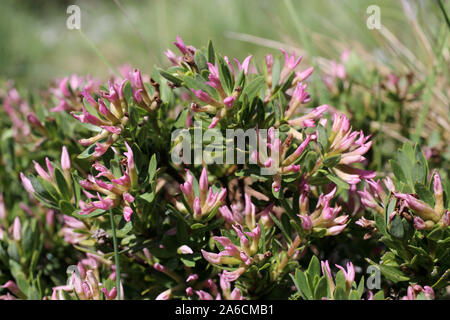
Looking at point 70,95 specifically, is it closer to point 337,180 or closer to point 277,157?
point 277,157

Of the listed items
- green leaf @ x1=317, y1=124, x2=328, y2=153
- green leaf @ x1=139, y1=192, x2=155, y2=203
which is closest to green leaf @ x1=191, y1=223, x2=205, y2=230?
green leaf @ x1=139, y1=192, x2=155, y2=203

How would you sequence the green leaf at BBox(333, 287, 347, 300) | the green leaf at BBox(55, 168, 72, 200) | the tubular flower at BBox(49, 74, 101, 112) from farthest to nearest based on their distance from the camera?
the tubular flower at BBox(49, 74, 101, 112), the green leaf at BBox(55, 168, 72, 200), the green leaf at BBox(333, 287, 347, 300)

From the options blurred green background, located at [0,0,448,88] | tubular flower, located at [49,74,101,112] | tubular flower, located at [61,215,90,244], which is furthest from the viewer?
blurred green background, located at [0,0,448,88]

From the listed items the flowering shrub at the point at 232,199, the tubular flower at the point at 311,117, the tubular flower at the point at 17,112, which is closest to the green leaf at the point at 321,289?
the flowering shrub at the point at 232,199

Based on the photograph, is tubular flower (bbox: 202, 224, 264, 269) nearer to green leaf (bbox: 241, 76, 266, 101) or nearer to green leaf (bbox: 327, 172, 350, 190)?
green leaf (bbox: 327, 172, 350, 190)

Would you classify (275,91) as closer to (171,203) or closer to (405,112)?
(171,203)

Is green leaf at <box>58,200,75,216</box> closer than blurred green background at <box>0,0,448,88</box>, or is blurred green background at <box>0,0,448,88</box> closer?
green leaf at <box>58,200,75,216</box>
